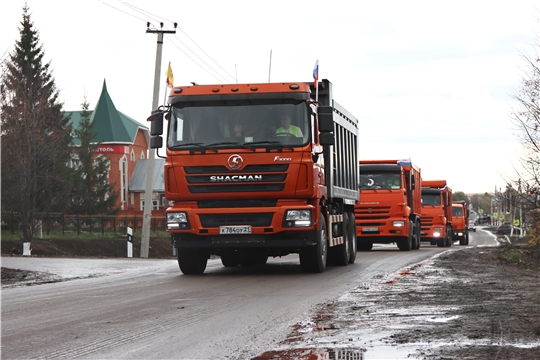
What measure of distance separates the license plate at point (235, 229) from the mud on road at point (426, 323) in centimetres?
249

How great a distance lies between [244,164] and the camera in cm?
1433

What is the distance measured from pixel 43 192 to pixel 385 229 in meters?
22.1

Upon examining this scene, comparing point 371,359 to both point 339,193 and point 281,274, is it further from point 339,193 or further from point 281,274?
point 339,193

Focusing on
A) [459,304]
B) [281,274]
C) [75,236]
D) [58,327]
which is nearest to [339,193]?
[281,274]

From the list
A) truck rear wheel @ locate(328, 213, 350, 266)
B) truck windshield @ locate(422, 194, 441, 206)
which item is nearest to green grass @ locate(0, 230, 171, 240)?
truck windshield @ locate(422, 194, 441, 206)

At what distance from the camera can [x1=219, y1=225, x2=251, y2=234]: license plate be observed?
572 inches

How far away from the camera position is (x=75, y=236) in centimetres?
4841

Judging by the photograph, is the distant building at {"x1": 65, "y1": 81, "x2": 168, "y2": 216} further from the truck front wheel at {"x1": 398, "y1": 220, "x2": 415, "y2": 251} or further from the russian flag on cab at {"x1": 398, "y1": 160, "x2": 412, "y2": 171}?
the russian flag on cab at {"x1": 398, "y1": 160, "x2": 412, "y2": 171}

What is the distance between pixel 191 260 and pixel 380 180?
39.4ft

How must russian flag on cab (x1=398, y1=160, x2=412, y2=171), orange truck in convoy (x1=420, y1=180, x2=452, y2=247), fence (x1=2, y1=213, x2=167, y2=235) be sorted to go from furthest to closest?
1. fence (x1=2, y1=213, x2=167, y2=235)
2. orange truck in convoy (x1=420, y1=180, x2=452, y2=247)
3. russian flag on cab (x1=398, y1=160, x2=412, y2=171)

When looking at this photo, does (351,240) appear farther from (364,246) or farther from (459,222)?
(459,222)

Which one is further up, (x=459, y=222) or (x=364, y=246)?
(x=459, y=222)

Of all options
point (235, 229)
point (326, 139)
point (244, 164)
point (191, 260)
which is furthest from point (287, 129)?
point (191, 260)

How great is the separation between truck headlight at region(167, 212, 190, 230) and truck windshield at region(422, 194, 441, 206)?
2452cm
